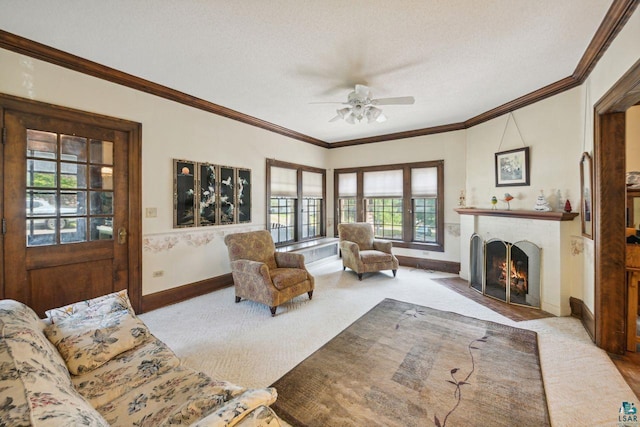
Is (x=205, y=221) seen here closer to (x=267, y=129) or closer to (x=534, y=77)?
(x=267, y=129)

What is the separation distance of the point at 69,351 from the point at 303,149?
5066 mm

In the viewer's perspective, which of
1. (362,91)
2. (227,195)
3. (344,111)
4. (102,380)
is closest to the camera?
(102,380)

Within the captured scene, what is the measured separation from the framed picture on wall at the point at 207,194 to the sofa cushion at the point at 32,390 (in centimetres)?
287

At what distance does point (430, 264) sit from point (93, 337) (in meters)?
5.13

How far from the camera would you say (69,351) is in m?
1.47

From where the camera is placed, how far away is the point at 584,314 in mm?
2936

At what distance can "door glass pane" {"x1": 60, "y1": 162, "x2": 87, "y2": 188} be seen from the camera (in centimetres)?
276

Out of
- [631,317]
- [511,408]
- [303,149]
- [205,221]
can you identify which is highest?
[303,149]

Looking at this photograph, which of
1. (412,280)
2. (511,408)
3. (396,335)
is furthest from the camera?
(412,280)

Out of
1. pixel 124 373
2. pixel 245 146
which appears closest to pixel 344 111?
pixel 245 146

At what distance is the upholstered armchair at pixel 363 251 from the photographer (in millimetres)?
4620

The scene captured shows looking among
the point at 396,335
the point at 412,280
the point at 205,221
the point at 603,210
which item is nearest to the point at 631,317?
the point at 603,210

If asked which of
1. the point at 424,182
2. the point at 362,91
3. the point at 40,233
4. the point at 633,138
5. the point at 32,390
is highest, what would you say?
the point at 362,91

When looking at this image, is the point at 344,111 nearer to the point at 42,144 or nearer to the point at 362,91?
the point at 362,91
